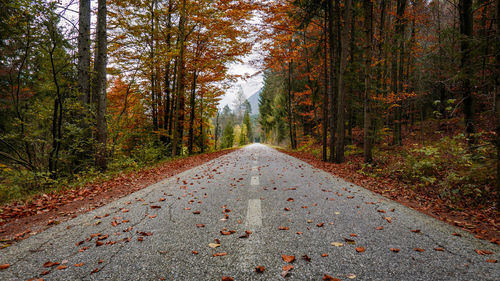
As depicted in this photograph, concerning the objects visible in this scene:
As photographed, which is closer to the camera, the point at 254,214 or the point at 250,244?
the point at 250,244

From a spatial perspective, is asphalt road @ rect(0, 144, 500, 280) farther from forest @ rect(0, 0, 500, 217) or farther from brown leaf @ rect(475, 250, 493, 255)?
forest @ rect(0, 0, 500, 217)

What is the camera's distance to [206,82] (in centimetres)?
1572

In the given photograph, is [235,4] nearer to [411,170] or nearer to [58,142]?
[58,142]

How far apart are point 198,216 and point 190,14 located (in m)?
13.8

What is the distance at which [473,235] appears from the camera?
2498 mm

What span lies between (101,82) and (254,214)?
7.52 metres

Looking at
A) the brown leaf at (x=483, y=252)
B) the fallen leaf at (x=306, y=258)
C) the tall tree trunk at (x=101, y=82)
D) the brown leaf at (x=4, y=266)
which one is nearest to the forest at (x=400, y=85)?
the brown leaf at (x=483, y=252)

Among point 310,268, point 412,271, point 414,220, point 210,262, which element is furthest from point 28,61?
point 414,220

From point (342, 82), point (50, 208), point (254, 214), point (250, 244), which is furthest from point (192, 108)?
point (250, 244)

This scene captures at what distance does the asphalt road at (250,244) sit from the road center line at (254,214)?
0.05ft

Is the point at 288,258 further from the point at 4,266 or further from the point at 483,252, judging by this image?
the point at 4,266

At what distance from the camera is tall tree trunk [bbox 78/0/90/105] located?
640 cm

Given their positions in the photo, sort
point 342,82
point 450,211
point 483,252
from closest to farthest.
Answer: point 483,252, point 450,211, point 342,82

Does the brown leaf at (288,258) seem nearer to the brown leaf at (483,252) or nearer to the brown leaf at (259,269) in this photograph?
the brown leaf at (259,269)
